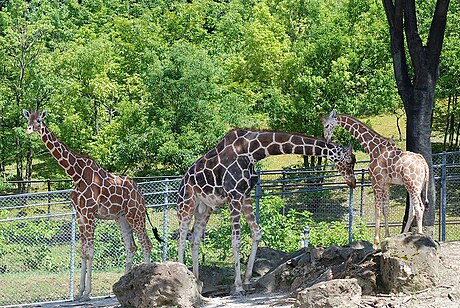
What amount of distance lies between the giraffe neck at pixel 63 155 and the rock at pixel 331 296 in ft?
16.0

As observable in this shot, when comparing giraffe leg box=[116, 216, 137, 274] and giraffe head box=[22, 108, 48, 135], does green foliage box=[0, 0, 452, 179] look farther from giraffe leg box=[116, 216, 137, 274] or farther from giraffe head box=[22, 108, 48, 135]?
giraffe head box=[22, 108, 48, 135]

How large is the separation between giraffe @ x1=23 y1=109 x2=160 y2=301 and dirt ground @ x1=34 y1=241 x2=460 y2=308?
3.86 ft

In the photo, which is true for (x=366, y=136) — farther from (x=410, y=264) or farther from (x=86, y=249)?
(x=86, y=249)

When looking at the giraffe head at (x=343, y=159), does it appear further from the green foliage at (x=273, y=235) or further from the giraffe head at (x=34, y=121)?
the giraffe head at (x=34, y=121)

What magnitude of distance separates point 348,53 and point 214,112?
5251mm

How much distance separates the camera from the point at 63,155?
12.7 m

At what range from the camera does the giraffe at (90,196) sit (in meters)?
12.5

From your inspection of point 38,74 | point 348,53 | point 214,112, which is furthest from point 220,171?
point 38,74

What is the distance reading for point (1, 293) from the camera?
15.1m

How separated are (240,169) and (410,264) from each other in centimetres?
328

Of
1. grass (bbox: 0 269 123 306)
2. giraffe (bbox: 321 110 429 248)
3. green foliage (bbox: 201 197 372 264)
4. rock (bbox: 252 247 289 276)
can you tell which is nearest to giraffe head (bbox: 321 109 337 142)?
giraffe (bbox: 321 110 429 248)

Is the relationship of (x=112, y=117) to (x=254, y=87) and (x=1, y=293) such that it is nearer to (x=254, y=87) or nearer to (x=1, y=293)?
(x=254, y=87)

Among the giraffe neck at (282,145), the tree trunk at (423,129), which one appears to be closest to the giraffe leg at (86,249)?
the giraffe neck at (282,145)

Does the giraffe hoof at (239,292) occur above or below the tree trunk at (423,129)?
below
